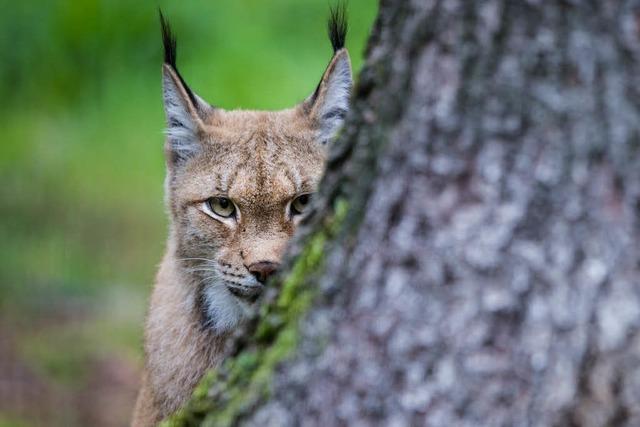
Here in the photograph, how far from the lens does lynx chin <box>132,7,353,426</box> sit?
13.6 feet

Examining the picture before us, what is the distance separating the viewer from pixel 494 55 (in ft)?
7.17

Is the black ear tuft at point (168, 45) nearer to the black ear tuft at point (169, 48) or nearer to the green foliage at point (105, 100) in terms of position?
the black ear tuft at point (169, 48)

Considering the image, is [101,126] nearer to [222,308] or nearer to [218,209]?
[218,209]

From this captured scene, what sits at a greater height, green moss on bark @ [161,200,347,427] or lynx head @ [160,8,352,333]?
lynx head @ [160,8,352,333]

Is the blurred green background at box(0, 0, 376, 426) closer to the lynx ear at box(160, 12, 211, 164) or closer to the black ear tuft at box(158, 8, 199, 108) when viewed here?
the lynx ear at box(160, 12, 211, 164)

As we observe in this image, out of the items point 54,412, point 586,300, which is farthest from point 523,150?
point 54,412

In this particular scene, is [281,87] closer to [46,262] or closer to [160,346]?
[46,262]

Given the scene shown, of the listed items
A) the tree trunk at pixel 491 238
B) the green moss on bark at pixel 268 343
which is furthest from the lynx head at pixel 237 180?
the tree trunk at pixel 491 238

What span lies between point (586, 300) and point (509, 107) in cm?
46

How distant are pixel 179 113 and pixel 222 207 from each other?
52cm

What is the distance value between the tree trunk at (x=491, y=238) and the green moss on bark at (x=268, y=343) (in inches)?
2.3

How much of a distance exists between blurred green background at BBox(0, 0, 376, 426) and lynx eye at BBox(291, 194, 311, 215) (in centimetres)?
362

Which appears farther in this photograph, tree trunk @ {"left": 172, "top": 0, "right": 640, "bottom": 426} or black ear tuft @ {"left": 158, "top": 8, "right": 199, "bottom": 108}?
black ear tuft @ {"left": 158, "top": 8, "right": 199, "bottom": 108}

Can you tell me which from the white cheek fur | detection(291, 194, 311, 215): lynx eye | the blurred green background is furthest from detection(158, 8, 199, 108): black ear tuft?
the blurred green background
